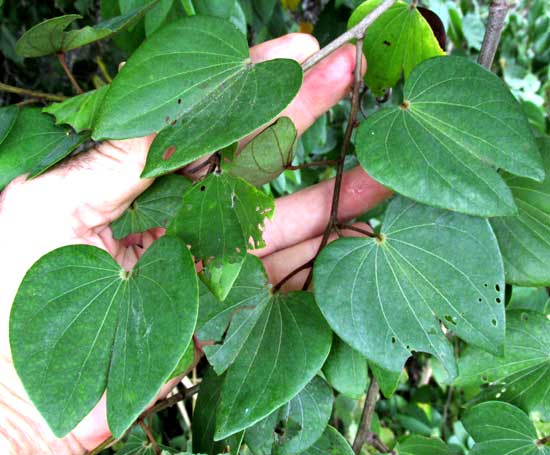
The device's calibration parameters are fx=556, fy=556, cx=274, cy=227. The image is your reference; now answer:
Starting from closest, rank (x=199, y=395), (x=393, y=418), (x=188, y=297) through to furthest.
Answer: (x=188, y=297), (x=199, y=395), (x=393, y=418)

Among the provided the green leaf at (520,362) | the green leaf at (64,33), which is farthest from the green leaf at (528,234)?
the green leaf at (64,33)

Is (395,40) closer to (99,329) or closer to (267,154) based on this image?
(267,154)

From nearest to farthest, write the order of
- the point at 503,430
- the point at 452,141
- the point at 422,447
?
1. the point at 452,141
2. the point at 503,430
3. the point at 422,447

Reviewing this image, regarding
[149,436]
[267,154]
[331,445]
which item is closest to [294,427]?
[331,445]

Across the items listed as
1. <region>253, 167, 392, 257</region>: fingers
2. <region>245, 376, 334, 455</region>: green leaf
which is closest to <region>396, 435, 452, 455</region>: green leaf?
<region>245, 376, 334, 455</region>: green leaf

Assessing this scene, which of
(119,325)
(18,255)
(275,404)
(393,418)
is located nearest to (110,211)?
(18,255)

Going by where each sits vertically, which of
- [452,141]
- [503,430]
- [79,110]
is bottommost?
[503,430]

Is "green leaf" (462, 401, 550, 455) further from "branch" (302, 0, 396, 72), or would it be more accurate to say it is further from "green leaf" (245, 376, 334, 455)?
"branch" (302, 0, 396, 72)

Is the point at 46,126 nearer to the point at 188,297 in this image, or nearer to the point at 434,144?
the point at 188,297
